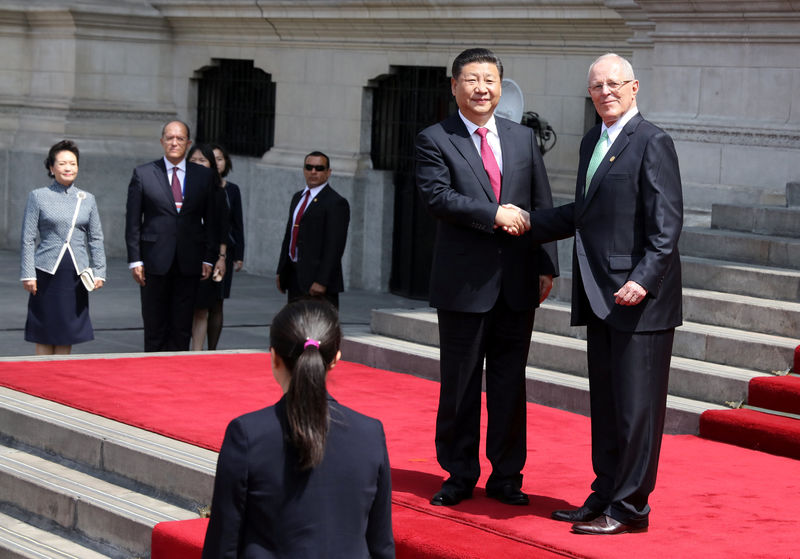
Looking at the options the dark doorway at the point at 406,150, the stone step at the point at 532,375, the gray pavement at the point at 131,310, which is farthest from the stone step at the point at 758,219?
the dark doorway at the point at 406,150

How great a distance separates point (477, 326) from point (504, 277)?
0.23m

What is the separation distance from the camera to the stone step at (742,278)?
855 centimetres

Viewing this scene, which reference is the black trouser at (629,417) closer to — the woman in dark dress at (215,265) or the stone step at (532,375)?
the stone step at (532,375)

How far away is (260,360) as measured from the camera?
9.82 m

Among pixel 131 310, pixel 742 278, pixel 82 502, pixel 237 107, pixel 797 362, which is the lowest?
pixel 82 502

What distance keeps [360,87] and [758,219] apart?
787cm

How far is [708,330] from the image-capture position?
838 cm

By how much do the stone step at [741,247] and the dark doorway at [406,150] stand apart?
6493mm

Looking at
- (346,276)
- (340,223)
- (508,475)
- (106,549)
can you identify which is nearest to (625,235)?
(508,475)

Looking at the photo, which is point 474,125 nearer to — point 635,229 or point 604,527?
point 635,229

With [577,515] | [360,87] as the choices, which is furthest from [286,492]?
[360,87]

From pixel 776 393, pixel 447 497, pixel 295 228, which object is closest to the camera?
pixel 447 497

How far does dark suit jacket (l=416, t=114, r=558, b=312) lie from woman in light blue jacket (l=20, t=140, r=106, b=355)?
423cm

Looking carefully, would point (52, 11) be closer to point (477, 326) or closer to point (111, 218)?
point (111, 218)
